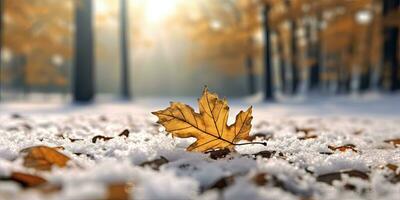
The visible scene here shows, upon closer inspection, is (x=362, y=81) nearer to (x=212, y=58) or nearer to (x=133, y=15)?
(x=212, y=58)

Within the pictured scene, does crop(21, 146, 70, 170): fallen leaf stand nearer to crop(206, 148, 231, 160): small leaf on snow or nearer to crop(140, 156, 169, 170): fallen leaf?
crop(140, 156, 169, 170): fallen leaf

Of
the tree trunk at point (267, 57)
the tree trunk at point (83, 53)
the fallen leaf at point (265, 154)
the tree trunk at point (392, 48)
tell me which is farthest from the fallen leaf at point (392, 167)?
the tree trunk at point (267, 57)

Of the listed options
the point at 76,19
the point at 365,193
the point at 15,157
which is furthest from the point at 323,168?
the point at 76,19

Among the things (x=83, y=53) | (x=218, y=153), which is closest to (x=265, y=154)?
(x=218, y=153)

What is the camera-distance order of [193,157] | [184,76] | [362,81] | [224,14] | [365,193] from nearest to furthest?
1. [365,193]
2. [193,157]
3. [362,81]
4. [224,14]
5. [184,76]

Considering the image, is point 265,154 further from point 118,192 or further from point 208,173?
point 118,192

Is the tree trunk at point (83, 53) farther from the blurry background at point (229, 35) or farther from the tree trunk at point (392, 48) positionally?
the tree trunk at point (392, 48)

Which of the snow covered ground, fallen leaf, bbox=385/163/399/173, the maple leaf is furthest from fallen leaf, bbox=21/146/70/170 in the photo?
fallen leaf, bbox=385/163/399/173
